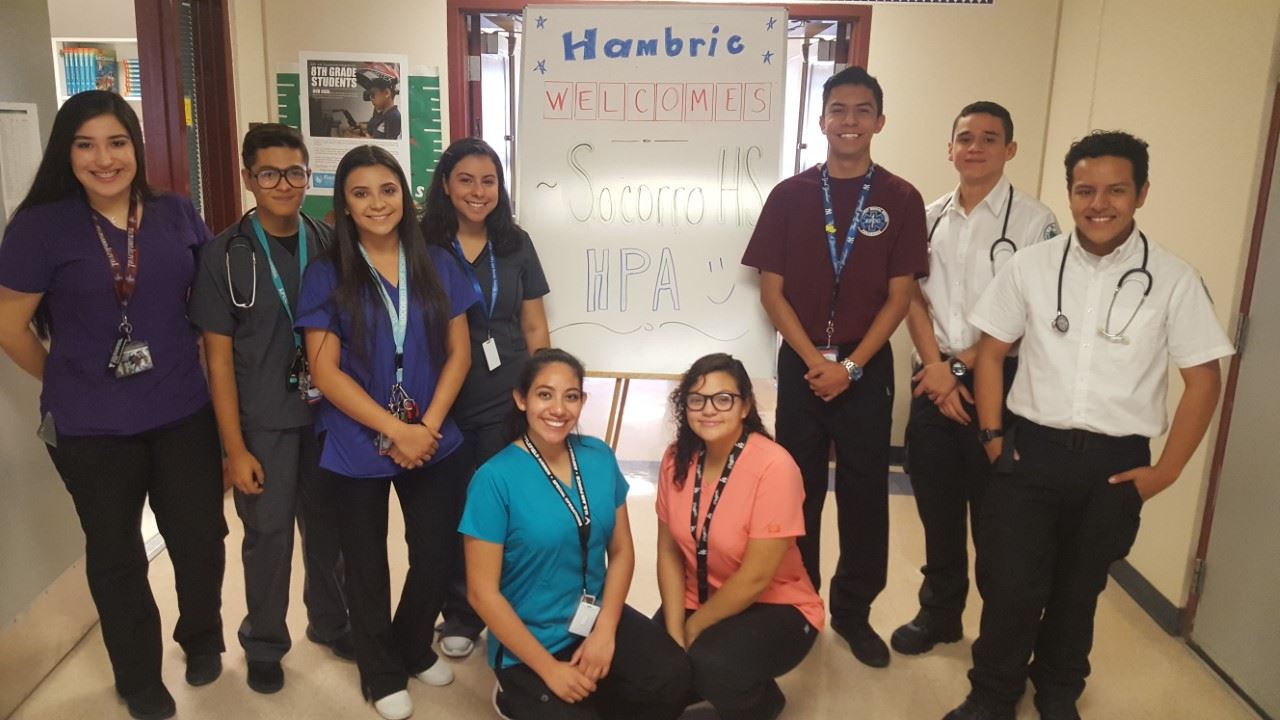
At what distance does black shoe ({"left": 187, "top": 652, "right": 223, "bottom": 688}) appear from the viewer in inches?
95.0

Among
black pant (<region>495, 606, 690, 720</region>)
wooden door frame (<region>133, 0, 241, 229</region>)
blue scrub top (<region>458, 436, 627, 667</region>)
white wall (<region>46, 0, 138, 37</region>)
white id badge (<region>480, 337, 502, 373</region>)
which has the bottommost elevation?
black pant (<region>495, 606, 690, 720</region>)

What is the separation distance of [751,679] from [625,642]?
0.31m

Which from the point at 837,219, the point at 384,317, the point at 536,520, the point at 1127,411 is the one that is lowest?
the point at 536,520

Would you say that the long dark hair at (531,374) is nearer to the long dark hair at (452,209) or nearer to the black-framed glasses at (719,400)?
the black-framed glasses at (719,400)

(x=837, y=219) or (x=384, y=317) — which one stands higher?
(x=837, y=219)

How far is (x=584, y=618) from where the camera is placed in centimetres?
202

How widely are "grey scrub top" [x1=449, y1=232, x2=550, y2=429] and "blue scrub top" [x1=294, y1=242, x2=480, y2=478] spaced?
0.19 m

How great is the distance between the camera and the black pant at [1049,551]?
2.03m

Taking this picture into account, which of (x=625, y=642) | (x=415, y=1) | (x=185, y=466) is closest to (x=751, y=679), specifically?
(x=625, y=642)

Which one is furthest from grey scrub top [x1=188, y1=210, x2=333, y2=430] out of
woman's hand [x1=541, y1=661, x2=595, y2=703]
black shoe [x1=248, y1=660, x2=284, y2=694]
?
woman's hand [x1=541, y1=661, x2=595, y2=703]

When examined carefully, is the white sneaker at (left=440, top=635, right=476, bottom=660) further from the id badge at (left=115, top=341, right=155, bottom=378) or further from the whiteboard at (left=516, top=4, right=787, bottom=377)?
the id badge at (left=115, top=341, right=155, bottom=378)

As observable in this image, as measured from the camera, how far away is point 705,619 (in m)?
2.12

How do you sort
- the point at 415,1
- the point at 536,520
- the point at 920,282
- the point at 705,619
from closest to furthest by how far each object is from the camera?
the point at 536,520 → the point at 705,619 → the point at 920,282 → the point at 415,1

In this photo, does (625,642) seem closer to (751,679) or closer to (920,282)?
(751,679)
